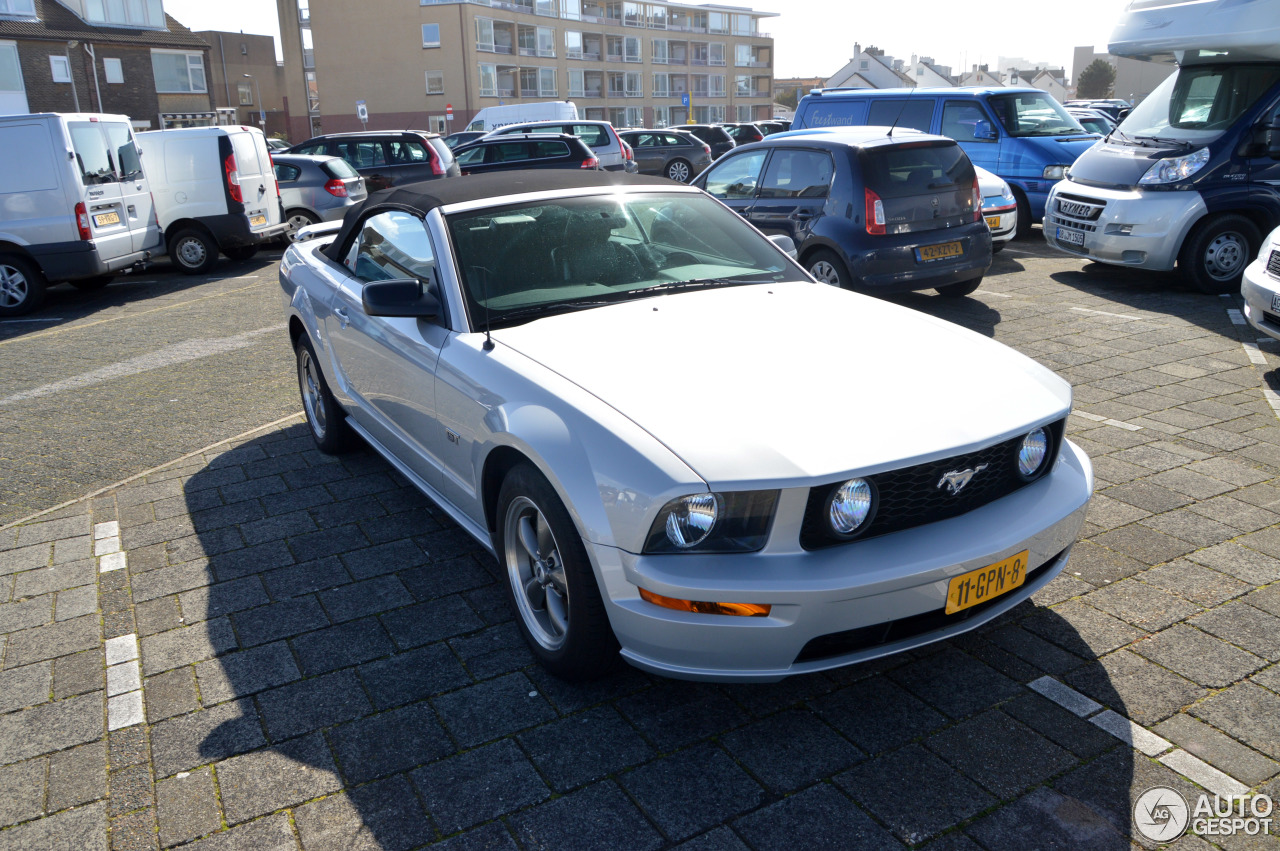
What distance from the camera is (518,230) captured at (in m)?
4.02

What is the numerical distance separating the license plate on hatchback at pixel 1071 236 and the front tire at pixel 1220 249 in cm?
93

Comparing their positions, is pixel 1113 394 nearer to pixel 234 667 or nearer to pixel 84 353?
pixel 234 667

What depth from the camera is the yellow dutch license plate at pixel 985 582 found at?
2771 mm

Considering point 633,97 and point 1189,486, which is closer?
point 1189,486

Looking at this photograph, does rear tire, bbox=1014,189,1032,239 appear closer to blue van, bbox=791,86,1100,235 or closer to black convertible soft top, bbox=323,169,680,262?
blue van, bbox=791,86,1100,235

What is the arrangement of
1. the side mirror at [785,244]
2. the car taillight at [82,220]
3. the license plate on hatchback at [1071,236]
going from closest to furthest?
the side mirror at [785,244]
the license plate on hatchback at [1071,236]
the car taillight at [82,220]

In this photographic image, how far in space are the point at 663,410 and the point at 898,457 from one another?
695mm

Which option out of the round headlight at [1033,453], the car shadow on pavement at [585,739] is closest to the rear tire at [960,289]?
the car shadow on pavement at [585,739]

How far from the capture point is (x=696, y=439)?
8.97 feet

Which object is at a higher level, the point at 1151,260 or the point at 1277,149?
the point at 1277,149

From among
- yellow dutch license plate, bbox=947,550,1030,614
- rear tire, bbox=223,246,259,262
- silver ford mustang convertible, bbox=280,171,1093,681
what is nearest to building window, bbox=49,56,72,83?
rear tire, bbox=223,246,259,262

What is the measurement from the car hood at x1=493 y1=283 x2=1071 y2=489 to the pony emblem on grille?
10cm

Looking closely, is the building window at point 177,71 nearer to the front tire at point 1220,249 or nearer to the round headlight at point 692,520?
the front tire at point 1220,249

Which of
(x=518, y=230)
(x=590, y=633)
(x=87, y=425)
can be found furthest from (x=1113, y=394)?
(x=87, y=425)
